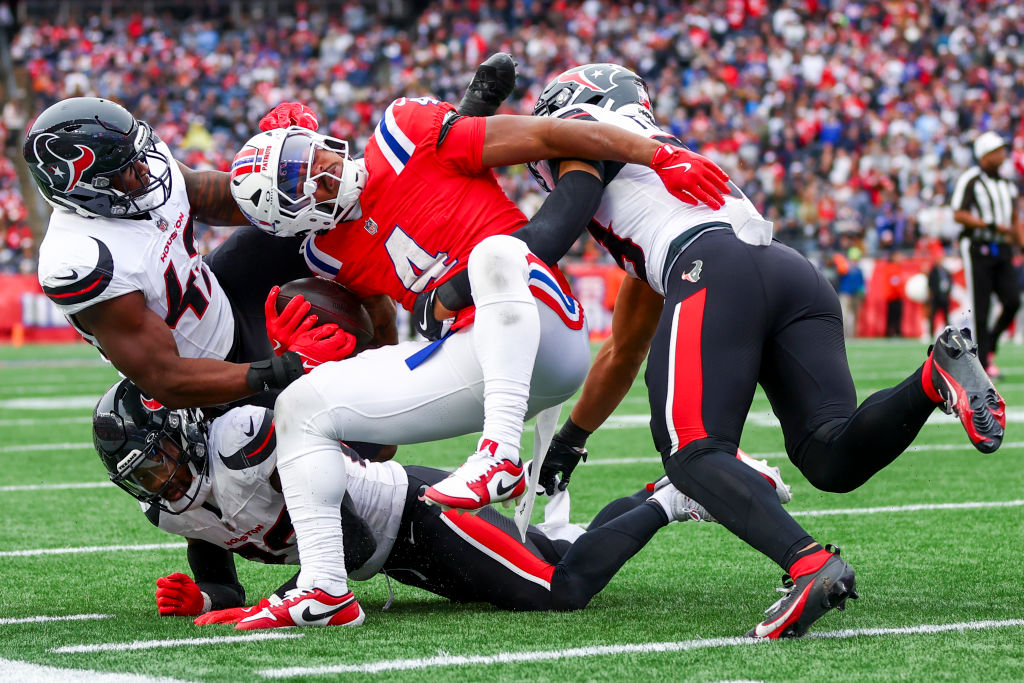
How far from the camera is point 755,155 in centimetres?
2108

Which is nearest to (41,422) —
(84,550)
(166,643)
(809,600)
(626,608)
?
(84,550)

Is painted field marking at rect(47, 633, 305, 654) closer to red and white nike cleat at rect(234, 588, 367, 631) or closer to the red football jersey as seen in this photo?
red and white nike cleat at rect(234, 588, 367, 631)

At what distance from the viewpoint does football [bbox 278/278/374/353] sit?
3.58 metres

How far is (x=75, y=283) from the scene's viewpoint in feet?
10.8

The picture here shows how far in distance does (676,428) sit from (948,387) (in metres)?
0.61

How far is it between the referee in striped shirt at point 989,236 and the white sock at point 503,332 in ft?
25.3

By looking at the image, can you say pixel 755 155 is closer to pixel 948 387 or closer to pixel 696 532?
pixel 696 532

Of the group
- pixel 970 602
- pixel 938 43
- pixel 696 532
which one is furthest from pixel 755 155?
pixel 970 602

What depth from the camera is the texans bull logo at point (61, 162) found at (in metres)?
3.44

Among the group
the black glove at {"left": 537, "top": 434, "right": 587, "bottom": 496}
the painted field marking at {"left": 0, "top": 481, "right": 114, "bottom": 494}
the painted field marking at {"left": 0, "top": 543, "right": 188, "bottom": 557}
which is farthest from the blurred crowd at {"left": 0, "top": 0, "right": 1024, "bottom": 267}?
the black glove at {"left": 537, "top": 434, "right": 587, "bottom": 496}

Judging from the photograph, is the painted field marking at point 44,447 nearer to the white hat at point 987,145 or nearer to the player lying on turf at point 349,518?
the player lying on turf at point 349,518

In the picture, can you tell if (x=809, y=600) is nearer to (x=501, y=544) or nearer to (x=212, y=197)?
(x=501, y=544)

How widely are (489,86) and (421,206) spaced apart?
540 mm

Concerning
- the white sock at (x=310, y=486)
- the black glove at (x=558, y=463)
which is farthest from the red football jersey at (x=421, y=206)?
the black glove at (x=558, y=463)
